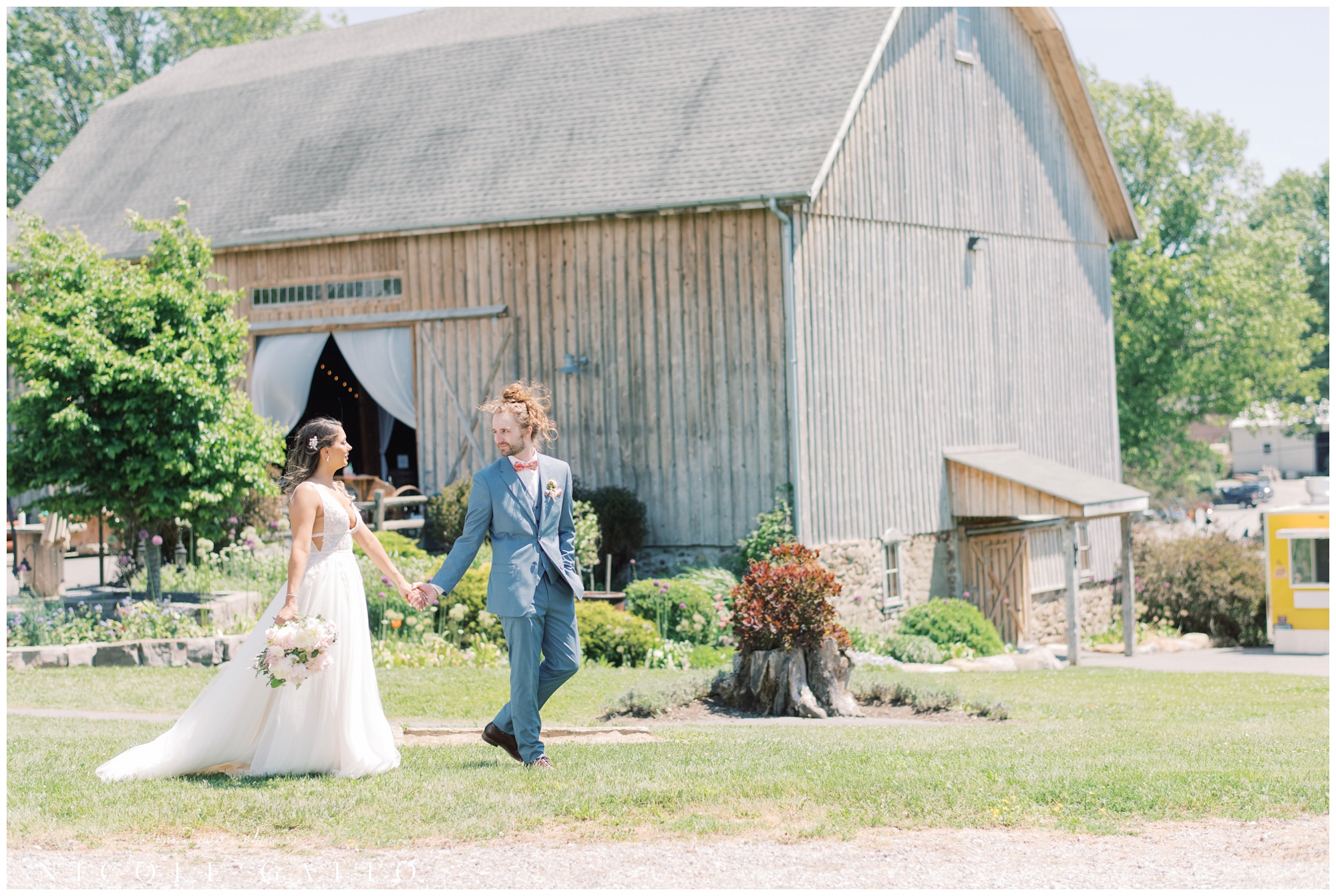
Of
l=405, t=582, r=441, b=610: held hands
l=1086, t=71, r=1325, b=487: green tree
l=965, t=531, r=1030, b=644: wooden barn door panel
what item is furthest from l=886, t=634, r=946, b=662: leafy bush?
l=1086, t=71, r=1325, b=487: green tree

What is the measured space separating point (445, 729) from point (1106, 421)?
18.9m

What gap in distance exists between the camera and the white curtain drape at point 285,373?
2059cm

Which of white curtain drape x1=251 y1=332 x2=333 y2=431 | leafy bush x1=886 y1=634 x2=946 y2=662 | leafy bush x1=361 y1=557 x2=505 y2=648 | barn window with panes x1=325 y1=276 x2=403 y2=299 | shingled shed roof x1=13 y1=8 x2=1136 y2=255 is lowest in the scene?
leafy bush x1=886 y1=634 x2=946 y2=662

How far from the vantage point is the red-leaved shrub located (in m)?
11.0

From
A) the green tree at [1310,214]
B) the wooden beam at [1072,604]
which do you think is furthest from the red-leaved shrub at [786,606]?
the green tree at [1310,214]

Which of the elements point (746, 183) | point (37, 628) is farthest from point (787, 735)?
point (746, 183)

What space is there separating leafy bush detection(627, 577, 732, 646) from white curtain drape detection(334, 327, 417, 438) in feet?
19.1

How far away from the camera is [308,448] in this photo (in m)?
7.13

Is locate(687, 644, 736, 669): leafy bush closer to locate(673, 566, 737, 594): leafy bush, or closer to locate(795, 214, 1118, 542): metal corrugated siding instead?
locate(673, 566, 737, 594): leafy bush

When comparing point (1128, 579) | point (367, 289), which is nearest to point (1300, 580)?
point (1128, 579)

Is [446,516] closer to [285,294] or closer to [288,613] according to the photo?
[285,294]

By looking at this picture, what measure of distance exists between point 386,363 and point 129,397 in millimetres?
5723

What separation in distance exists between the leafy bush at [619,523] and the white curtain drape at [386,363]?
359cm

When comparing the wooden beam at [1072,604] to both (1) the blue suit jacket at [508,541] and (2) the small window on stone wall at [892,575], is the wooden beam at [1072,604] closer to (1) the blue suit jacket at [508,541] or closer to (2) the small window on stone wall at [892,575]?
(2) the small window on stone wall at [892,575]
